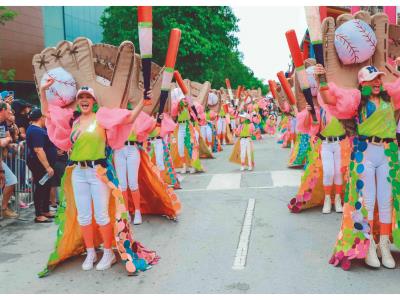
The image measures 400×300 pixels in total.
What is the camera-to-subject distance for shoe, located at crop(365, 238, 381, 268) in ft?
15.2

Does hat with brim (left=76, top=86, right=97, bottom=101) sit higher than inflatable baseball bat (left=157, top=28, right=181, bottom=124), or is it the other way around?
inflatable baseball bat (left=157, top=28, right=181, bottom=124)

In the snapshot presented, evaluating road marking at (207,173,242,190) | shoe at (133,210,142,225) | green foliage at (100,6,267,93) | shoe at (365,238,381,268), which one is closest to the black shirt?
shoe at (133,210,142,225)

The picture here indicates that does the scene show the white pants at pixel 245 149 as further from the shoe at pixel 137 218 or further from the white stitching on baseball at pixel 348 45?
the white stitching on baseball at pixel 348 45

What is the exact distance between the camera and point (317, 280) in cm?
441

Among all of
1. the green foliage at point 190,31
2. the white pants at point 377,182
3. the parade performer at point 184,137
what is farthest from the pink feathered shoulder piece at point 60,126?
the green foliage at point 190,31

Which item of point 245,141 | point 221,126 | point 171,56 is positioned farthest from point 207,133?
point 171,56

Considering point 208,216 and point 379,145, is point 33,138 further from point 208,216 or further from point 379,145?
point 379,145

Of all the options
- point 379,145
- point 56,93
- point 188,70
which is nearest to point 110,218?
point 56,93

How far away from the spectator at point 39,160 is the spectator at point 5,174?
0.34 m

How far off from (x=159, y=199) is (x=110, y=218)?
81.3 inches

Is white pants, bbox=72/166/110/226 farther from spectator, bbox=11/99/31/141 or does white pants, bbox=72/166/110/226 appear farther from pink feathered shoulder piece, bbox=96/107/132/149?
spectator, bbox=11/99/31/141

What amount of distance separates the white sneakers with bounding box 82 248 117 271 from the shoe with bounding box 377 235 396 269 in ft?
8.83

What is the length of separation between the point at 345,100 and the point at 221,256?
2048 mm
